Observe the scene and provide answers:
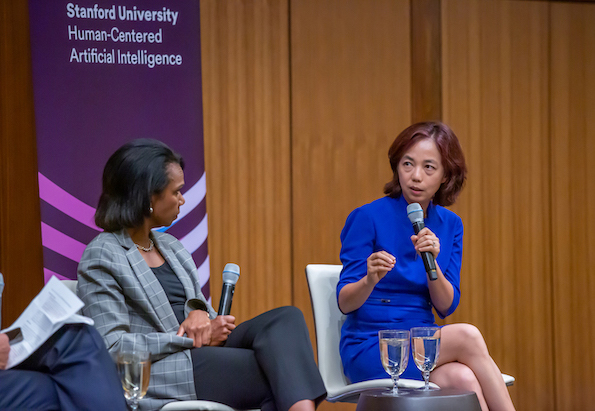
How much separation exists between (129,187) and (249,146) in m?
1.59

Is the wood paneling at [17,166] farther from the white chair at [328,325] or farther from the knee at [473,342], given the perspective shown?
the knee at [473,342]

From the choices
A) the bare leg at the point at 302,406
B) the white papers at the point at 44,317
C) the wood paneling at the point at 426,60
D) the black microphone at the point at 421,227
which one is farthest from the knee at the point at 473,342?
the wood paneling at the point at 426,60

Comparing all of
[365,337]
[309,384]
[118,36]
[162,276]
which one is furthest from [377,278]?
[118,36]

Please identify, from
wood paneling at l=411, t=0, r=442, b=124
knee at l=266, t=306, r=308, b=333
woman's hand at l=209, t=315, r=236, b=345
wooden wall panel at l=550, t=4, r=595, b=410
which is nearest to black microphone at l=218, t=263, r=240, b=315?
woman's hand at l=209, t=315, r=236, b=345

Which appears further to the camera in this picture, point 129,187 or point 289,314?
point 129,187

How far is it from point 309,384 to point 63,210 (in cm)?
190

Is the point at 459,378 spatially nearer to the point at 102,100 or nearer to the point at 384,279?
the point at 384,279

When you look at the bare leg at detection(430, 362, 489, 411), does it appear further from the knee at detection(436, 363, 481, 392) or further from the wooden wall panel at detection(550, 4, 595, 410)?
the wooden wall panel at detection(550, 4, 595, 410)

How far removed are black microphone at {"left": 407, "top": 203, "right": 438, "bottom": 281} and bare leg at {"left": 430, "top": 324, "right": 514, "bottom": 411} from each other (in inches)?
7.5

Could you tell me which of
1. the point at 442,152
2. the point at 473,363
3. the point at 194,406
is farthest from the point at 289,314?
the point at 442,152

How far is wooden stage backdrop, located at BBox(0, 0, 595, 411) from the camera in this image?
3.82 metres

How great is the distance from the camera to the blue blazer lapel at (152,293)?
221 centimetres

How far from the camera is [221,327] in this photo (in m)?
2.21

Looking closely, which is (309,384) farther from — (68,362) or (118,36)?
(118,36)
